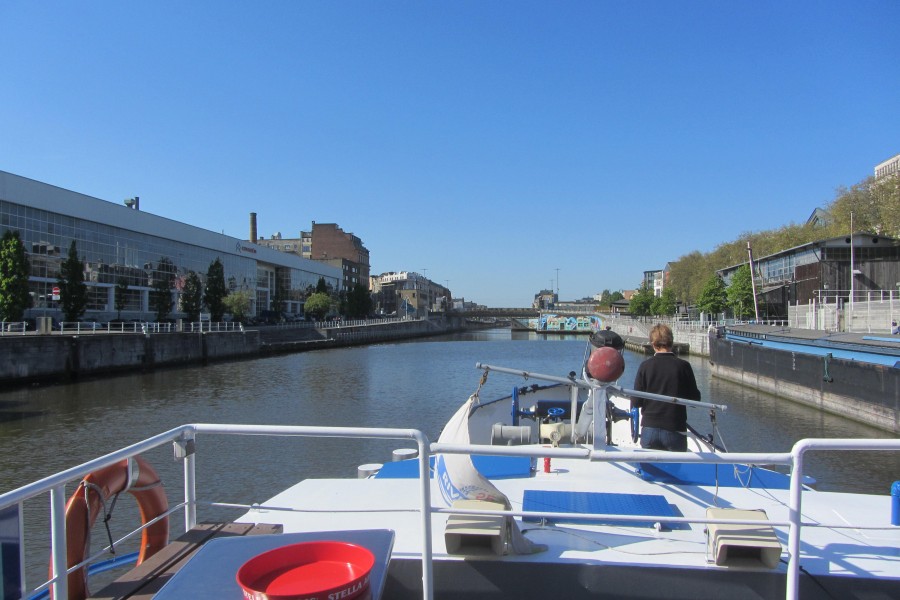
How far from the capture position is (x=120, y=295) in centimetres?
5709

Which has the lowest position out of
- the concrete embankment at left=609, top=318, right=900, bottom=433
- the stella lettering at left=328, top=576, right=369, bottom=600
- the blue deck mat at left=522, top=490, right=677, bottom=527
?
the concrete embankment at left=609, top=318, right=900, bottom=433

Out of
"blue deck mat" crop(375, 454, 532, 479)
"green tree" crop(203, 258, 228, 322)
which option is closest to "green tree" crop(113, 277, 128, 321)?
"green tree" crop(203, 258, 228, 322)

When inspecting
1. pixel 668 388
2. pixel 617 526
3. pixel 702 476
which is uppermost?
pixel 668 388

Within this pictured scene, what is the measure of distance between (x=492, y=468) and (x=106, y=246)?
61698 mm

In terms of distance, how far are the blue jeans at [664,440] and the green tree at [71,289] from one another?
2069 inches

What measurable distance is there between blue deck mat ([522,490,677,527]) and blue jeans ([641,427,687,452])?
59 centimetres

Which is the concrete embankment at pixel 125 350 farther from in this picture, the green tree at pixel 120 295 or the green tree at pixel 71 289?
the green tree at pixel 120 295

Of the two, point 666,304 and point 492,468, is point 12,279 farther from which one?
point 666,304

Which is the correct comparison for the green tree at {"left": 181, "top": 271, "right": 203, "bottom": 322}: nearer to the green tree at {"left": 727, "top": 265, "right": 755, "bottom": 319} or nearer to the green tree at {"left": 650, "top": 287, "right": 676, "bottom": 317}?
the green tree at {"left": 727, "top": 265, "right": 755, "bottom": 319}

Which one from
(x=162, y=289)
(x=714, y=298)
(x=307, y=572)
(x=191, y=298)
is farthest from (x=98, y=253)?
(x=714, y=298)

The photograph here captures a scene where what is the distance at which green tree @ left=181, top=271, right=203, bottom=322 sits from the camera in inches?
2515

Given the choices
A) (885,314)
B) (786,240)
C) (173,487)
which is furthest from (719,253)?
(173,487)

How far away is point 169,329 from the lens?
49.4m

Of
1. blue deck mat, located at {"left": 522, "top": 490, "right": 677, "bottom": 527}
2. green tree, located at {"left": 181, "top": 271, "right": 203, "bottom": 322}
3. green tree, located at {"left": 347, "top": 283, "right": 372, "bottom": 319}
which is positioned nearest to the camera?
blue deck mat, located at {"left": 522, "top": 490, "right": 677, "bottom": 527}
